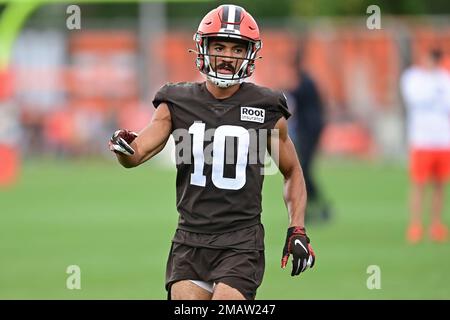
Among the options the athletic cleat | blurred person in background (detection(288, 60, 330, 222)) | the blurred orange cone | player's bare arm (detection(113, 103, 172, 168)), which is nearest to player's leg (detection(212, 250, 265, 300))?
player's bare arm (detection(113, 103, 172, 168))

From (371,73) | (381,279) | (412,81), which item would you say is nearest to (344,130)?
(371,73)

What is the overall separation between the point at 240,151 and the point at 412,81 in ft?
23.6

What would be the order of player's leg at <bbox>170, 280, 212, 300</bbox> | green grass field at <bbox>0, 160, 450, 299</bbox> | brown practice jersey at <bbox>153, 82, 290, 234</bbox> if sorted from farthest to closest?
green grass field at <bbox>0, 160, 450, 299</bbox> < brown practice jersey at <bbox>153, 82, 290, 234</bbox> < player's leg at <bbox>170, 280, 212, 300</bbox>

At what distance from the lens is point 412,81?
12.8 m

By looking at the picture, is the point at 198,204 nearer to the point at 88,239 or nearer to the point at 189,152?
the point at 189,152

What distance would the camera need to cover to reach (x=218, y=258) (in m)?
5.85

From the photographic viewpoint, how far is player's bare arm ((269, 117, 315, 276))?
5.87 m

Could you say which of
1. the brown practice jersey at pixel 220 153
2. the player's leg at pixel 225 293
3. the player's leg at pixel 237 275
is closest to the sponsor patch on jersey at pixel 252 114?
the brown practice jersey at pixel 220 153

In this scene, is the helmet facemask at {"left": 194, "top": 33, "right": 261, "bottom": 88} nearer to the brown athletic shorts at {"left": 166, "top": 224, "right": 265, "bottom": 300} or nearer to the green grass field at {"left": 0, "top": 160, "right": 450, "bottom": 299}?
the brown athletic shorts at {"left": 166, "top": 224, "right": 265, "bottom": 300}

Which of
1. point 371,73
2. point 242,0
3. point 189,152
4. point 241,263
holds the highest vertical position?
point 242,0

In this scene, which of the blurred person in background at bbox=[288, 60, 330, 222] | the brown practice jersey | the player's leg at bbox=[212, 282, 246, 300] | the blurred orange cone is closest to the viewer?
the player's leg at bbox=[212, 282, 246, 300]

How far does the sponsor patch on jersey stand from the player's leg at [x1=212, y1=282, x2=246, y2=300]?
3.06 feet

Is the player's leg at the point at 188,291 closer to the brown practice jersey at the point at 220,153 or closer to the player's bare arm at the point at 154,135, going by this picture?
the brown practice jersey at the point at 220,153

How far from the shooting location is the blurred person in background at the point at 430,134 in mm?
12719
